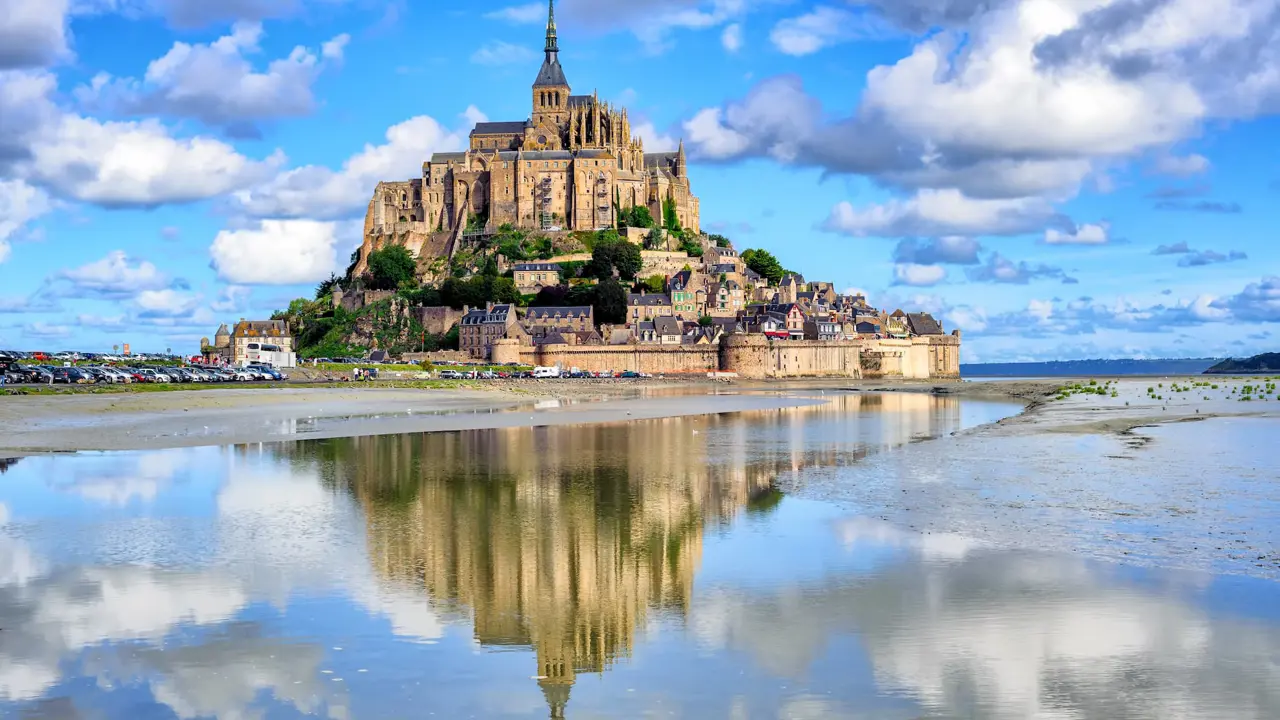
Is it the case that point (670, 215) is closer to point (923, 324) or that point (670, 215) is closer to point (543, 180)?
point (543, 180)

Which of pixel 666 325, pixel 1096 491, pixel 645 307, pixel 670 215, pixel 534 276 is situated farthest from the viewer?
pixel 670 215

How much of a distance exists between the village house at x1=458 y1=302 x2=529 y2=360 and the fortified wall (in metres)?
1.04

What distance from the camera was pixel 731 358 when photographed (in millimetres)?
82875

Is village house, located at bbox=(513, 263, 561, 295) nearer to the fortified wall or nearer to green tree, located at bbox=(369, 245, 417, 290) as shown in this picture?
the fortified wall

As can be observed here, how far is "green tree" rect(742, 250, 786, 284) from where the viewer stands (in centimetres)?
10600

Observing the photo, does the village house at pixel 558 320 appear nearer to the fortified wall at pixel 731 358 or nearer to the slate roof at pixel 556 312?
the slate roof at pixel 556 312

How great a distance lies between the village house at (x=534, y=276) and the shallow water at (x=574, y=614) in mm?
73281

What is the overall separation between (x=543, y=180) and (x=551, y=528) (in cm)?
8577

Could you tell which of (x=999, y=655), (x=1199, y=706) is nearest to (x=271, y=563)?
(x=999, y=655)

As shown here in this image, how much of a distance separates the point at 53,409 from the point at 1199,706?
32311 millimetres

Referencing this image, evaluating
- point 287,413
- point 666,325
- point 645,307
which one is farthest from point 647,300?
point 287,413

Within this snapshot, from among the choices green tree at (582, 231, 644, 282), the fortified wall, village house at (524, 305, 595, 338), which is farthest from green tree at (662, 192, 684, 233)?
the fortified wall

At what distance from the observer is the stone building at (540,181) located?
98.1m

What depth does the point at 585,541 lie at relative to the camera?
13805mm
